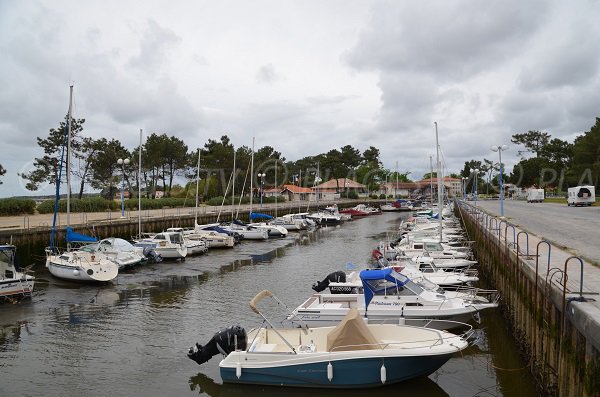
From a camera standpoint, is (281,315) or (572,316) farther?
(281,315)

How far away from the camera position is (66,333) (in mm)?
16953

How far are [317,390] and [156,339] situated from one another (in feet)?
22.8

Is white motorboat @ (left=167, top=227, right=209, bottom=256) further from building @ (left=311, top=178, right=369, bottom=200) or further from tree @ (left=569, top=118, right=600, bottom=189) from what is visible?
building @ (left=311, top=178, right=369, bottom=200)

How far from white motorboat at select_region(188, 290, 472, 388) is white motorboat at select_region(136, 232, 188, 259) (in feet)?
70.3

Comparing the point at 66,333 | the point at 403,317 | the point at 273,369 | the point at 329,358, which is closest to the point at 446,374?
the point at 403,317

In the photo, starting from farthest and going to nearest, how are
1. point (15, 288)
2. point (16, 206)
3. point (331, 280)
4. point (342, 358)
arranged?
point (16, 206) < point (15, 288) < point (331, 280) < point (342, 358)

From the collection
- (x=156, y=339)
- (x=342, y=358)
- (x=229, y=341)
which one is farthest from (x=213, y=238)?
(x=342, y=358)

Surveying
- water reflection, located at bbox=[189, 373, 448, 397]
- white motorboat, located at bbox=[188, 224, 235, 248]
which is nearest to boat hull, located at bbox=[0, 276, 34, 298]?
water reflection, located at bbox=[189, 373, 448, 397]

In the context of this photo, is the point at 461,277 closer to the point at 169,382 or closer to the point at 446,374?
the point at 446,374

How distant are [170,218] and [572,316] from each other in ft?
143

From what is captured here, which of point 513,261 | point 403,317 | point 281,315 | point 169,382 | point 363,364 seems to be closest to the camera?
point 363,364

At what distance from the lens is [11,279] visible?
21016 millimetres

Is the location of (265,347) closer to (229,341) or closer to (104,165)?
(229,341)

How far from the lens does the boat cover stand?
11.8 meters
